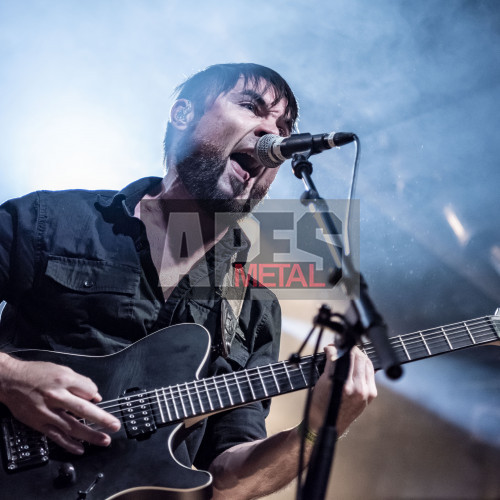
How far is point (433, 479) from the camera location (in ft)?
13.5

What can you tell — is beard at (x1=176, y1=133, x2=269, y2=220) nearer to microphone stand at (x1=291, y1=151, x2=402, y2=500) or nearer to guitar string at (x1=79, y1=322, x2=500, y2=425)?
guitar string at (x1=79, y1=322, x2=500, y2=425)

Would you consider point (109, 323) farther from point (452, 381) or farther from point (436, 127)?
point (452, 381)

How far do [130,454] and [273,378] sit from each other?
1.88 feet

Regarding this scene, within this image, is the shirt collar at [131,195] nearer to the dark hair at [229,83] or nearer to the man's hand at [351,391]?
the dark hair at [229,83]

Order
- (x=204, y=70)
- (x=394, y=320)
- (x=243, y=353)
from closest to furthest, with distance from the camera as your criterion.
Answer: (x=243, y=353) → (x=204, y=70) → (x=394, y=320)

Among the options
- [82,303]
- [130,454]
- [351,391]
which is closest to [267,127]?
[82,303]

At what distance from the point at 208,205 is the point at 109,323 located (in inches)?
31.8

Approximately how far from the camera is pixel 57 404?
1.45 meters

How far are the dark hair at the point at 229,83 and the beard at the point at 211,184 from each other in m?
0.32

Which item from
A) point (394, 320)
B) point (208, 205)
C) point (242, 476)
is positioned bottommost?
point (394, 320)

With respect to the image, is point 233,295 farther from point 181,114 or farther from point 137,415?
point 181,114

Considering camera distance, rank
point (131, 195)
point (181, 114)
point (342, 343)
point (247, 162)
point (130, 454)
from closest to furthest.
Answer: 1. point (342, 343)
2. point (130, 454)
3. point (131, 195)
4. point (247, 162)
5. point (181, 114)

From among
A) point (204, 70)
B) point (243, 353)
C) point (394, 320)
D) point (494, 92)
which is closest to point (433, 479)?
point (394, 320)

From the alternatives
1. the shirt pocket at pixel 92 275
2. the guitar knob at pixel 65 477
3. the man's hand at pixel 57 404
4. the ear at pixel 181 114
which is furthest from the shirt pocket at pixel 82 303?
the ear at pixel 181 114
